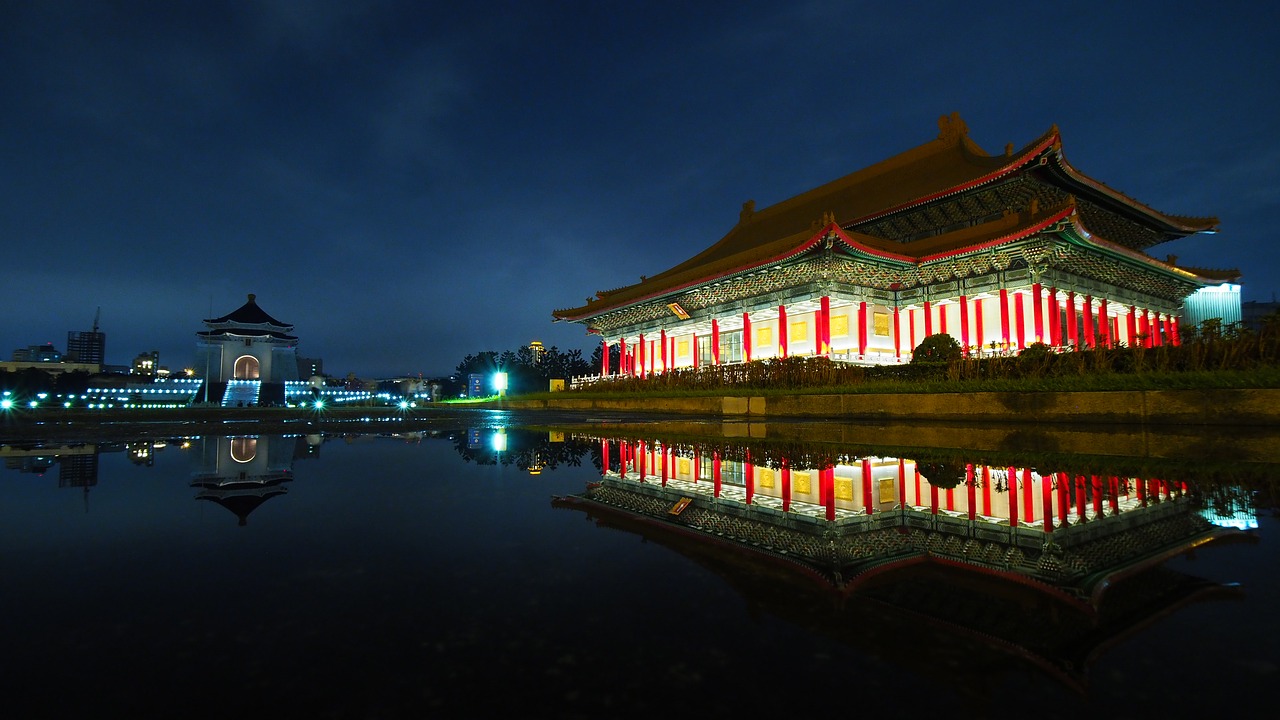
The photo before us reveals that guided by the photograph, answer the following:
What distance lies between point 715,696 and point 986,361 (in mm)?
11980

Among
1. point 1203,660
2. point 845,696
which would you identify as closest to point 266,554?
point 845,696

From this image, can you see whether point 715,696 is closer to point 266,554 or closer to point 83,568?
point 266,554

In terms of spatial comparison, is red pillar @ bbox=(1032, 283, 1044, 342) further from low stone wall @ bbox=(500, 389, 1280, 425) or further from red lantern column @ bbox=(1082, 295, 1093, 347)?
low stone wall @ bbox=(500, 389, 1280, 425)

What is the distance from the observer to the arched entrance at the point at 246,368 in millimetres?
51188

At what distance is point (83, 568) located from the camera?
1.85 meters

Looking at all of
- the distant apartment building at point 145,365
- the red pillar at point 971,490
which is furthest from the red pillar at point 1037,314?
the distant apartment building at point 145,365

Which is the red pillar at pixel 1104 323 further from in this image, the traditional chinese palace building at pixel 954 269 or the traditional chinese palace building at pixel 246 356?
the traditional chinese palace building at pixel 246 356

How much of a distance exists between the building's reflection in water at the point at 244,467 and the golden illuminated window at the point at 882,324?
18.8 m

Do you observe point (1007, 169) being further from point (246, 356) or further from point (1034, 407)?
point (246, 356)

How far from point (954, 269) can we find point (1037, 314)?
9.51ft

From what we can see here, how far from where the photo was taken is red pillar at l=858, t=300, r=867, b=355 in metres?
20.0

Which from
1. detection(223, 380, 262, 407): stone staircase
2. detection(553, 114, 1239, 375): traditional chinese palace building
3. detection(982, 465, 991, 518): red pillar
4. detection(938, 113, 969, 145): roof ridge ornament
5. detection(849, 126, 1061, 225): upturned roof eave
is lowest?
detection(982, 465, 991, 518): red pillar

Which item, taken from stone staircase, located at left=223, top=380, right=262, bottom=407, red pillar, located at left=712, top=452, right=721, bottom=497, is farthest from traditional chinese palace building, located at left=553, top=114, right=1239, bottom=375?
stone staircase, located at left=223, top=380, right=262, bottom=407

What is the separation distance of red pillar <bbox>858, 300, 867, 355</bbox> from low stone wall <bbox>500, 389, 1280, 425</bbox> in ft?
26.7
